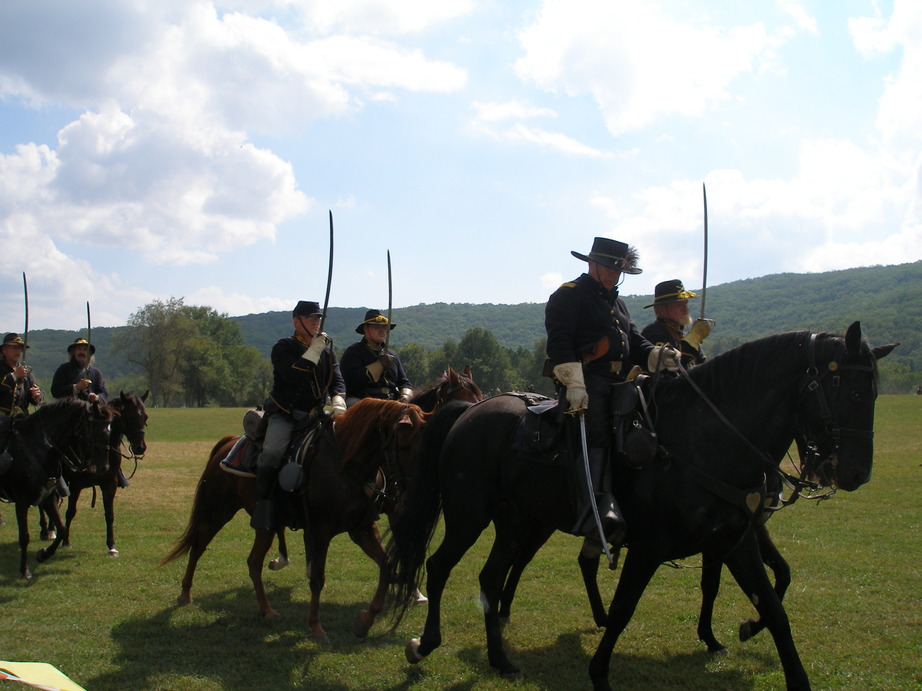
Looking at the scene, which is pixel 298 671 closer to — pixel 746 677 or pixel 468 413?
pixel 468 413

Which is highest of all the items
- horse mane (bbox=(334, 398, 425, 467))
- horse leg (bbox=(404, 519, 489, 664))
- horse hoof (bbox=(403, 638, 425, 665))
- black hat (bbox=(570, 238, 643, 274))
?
black hat (bbox=(570, 238, 643, 274))

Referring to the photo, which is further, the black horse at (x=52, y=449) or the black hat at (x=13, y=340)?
the black hat at (x=13, y=340)

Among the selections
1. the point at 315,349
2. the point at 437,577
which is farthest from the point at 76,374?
the point at 437,577

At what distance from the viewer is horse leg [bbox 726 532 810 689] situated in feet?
16.6

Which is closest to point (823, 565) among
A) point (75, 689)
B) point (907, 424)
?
point (75, 689)

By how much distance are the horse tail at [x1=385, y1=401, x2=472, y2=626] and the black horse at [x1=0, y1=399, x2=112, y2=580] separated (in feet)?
19.4

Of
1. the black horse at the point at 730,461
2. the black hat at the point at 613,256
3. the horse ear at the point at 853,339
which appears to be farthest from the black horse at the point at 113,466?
the horse ear at the point at 853,339

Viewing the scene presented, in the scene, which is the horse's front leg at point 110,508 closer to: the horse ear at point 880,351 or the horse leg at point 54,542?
the horse leg at point 54,542

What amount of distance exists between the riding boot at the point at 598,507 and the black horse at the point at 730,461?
195 millimetres

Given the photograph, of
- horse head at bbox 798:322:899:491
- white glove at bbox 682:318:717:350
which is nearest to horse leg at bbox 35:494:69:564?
white glove at bbox 682:318:717:350

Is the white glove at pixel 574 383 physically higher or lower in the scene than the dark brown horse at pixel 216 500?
higher

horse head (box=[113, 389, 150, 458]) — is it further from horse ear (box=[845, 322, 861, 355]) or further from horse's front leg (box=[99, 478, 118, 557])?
horse ear (box=[845, 322, 861, 355])

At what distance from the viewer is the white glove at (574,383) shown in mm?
5277

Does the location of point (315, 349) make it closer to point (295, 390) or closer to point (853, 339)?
point (295, 390)
